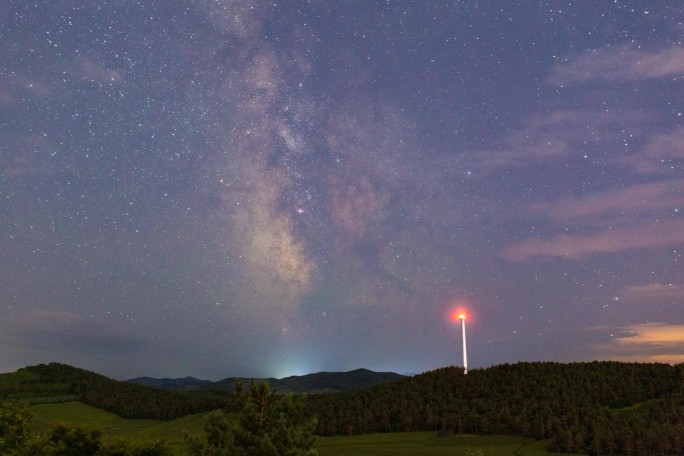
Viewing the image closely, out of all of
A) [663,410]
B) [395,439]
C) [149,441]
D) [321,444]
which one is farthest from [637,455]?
[149,441]

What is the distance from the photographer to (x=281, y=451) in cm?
3762

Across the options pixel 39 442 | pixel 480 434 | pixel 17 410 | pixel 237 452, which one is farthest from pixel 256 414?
pixel 480 434

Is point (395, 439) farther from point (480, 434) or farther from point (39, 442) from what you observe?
point (39, 442)

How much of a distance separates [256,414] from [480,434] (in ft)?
575

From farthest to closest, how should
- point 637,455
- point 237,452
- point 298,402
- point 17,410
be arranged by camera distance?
Result: 1. point 637,455
2. point 17,410
3. point 298,402
4. point 237,452

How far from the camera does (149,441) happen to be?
209ft

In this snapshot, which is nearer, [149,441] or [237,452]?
[237,452]

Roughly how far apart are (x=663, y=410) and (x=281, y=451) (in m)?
196

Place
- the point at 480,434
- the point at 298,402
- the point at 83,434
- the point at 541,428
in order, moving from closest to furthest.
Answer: the point at 298,402, the point at 83,434, the point at 541,428, the point at 480,434

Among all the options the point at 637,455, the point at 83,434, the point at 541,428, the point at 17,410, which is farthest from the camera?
the point at 541,428

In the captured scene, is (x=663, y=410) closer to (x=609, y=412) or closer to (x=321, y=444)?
(x=609, y=412)

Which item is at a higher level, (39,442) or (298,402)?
(298,402)

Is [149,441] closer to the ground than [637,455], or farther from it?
farther from it

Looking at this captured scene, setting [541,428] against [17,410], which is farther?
[541,428]
